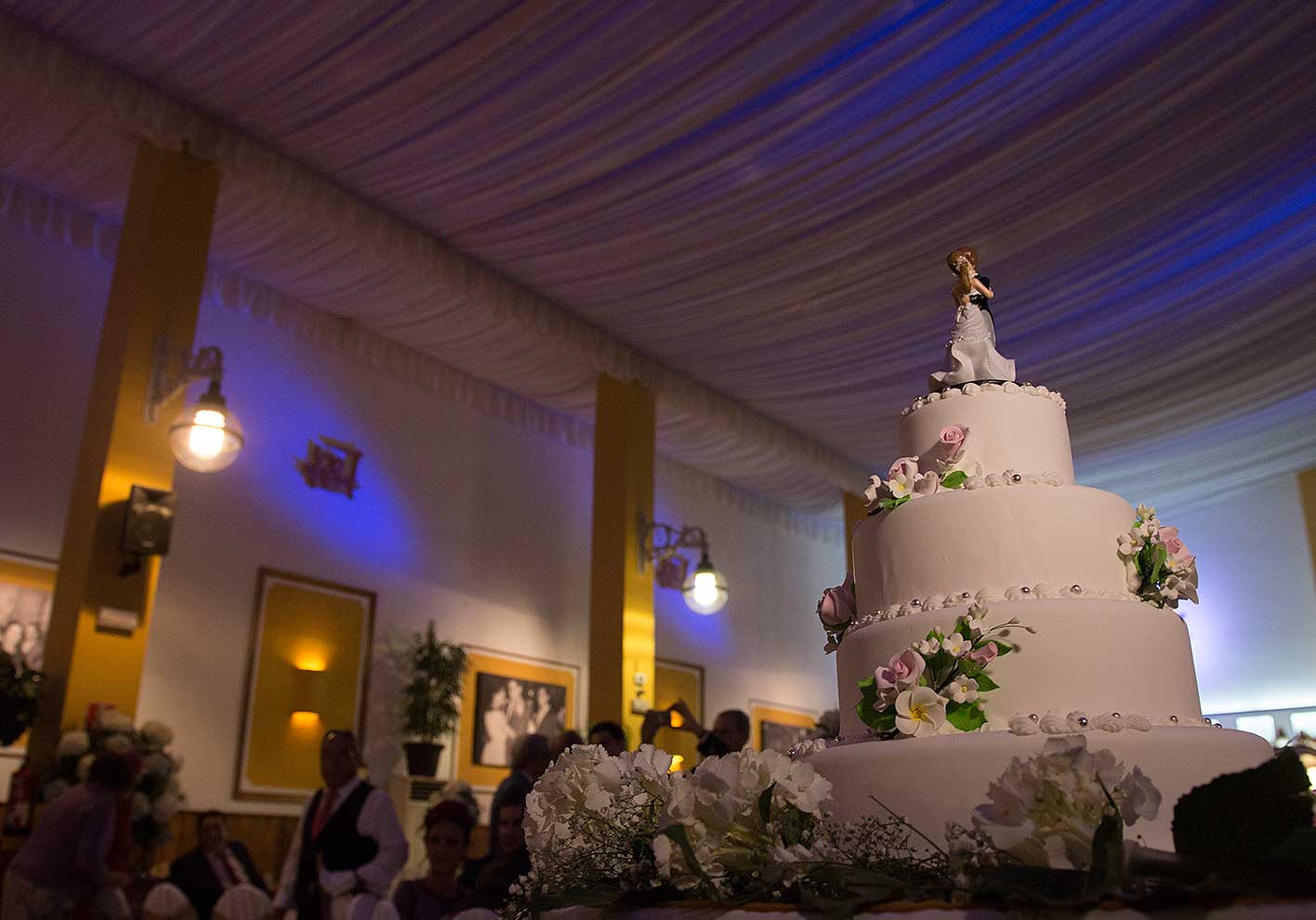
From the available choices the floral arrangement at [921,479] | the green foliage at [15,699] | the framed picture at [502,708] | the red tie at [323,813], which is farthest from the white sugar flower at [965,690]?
the framed picture at [502,708]

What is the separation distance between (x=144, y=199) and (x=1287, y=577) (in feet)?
40.0

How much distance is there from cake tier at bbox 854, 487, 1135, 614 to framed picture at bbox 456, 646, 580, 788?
25.2 feet

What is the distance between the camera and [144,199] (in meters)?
7.06

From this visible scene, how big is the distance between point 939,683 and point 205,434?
4948mm

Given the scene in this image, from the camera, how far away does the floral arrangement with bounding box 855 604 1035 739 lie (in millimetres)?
2492

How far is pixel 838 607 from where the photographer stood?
3.18 meters

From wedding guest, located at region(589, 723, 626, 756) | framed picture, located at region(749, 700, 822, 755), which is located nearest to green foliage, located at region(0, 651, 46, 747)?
wedding guest, located at region(589, 723, 626, 756)

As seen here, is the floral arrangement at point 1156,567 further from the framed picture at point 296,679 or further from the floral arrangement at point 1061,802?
the framed picture at point 296,679

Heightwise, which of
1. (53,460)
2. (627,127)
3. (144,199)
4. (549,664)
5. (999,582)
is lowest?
(999,582)

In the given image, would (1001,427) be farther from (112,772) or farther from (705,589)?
(705,589)

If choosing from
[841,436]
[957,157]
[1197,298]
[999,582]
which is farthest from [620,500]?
[999,582]

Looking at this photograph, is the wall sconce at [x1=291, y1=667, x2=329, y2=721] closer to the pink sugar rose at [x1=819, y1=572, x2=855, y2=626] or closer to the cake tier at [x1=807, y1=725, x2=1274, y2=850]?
the pink sugar rose at [x1=819, y1=572, x2=855, y2=626]

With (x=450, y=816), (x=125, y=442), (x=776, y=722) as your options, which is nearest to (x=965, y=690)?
(x=450, y=816)

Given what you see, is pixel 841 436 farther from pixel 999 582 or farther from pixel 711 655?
pixel 999 582
